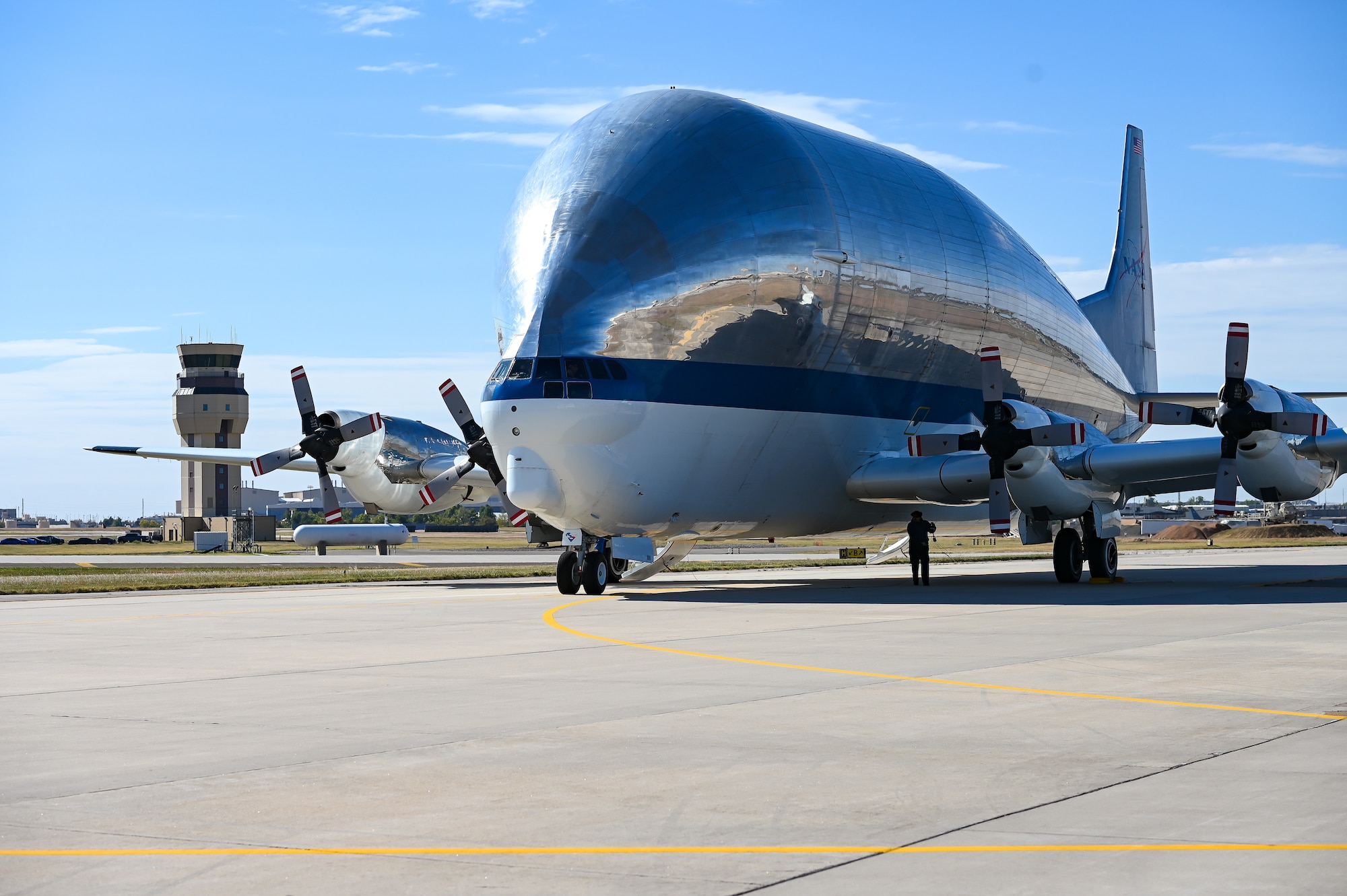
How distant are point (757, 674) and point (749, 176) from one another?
16286 millimetres

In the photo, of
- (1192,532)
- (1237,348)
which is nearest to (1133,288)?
(1237,348)

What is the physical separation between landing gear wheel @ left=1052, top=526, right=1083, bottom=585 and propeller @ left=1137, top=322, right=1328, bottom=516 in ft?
12.3

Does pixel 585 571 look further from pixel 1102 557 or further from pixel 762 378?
pixel 1102 557

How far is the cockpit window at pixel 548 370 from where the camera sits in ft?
82.2

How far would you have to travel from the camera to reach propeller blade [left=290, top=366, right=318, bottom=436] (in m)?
35.5

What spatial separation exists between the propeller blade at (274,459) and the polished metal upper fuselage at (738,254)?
11361mm

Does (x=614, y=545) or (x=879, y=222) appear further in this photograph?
(x=879, y=222)

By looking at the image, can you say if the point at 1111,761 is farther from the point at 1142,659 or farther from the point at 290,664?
the point at 290,664

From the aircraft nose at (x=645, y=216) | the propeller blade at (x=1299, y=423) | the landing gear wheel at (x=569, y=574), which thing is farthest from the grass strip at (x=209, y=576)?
the propeller blade at (x=1299, y=423)

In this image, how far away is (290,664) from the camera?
570 inches

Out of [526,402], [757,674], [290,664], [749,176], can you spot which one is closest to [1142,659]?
[757,674]

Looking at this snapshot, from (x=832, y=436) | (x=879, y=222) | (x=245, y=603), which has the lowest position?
(x=245, y=603)

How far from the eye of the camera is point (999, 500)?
27.3 m

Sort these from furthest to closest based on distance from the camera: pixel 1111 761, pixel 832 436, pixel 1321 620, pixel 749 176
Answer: pixel 832 436, pixel 749 176, pixel 1321 620, pixel 1111 761
